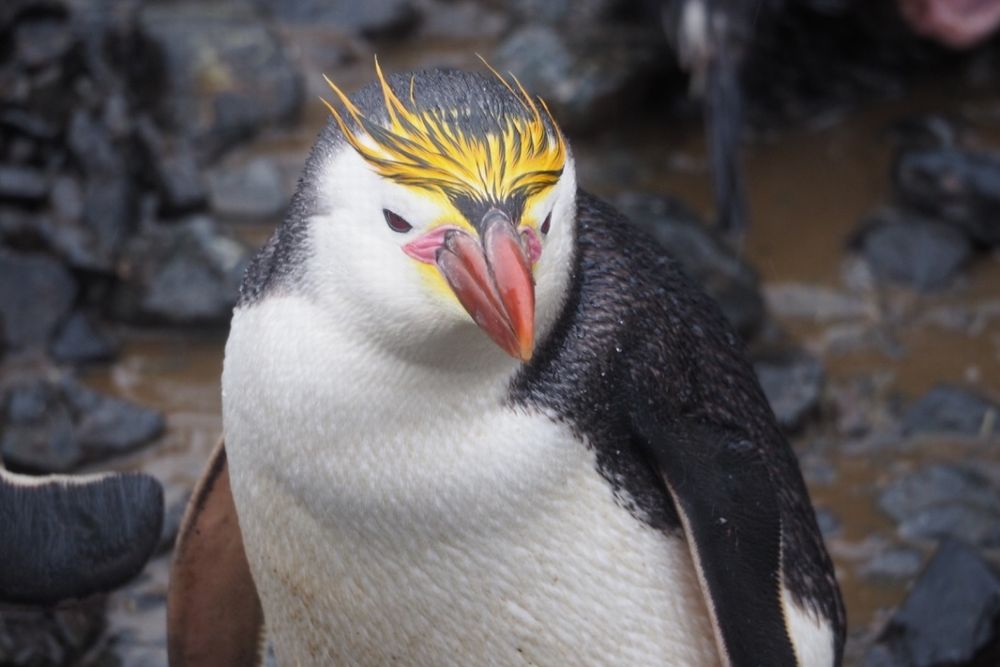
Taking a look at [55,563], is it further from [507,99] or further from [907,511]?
[907,511]

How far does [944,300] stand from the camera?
4.52m

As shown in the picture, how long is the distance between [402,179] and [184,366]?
224 centimetres

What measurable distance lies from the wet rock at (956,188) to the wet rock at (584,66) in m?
1.00

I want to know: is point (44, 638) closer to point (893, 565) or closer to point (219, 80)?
point (893, 565)

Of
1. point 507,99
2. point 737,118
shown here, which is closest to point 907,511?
point 737,118

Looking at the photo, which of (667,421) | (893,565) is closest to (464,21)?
(893,565)

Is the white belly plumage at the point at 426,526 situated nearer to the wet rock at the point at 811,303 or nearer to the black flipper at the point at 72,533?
the black flipper at the point at 72,533

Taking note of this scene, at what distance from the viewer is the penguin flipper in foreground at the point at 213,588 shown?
8.55 feet

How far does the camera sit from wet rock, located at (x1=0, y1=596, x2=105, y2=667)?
2986 mm

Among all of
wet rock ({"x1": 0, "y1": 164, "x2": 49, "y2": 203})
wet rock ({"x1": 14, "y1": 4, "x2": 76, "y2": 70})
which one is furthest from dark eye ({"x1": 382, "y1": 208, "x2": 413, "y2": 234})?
wet rock ({"x1": 14, "y1": 4, "x2": 76, "y2": 70})

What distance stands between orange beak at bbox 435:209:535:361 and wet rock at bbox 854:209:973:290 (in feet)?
9.78

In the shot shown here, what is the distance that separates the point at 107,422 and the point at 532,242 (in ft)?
6.68

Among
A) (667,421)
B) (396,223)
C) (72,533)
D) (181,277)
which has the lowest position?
(181,277)

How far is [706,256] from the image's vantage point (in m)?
4.34
